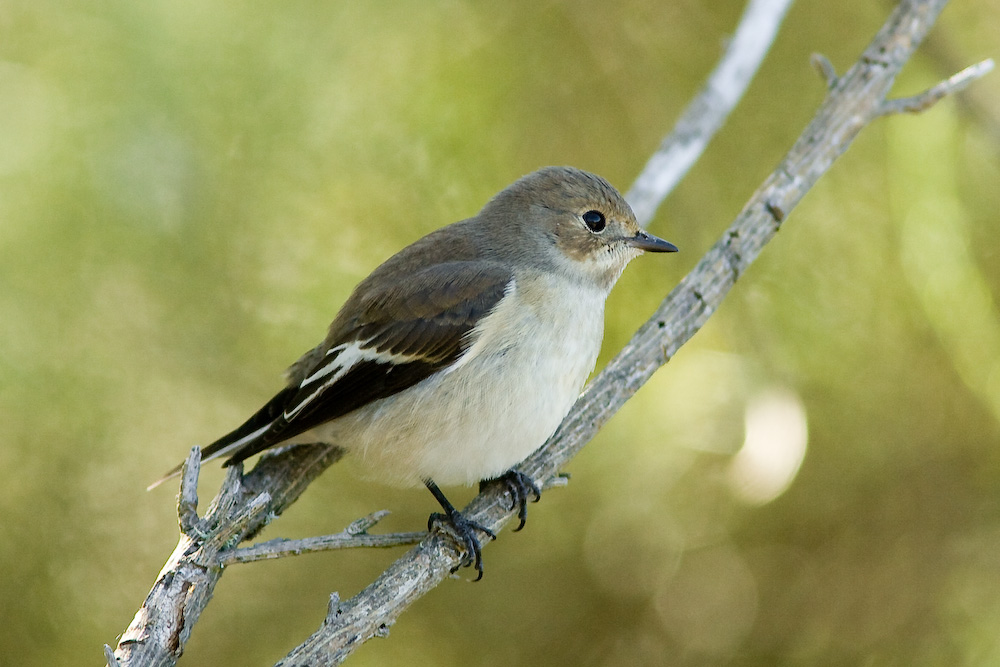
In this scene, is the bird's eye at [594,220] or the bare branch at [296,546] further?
the bird's eye at [594,220]

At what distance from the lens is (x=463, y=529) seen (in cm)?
230

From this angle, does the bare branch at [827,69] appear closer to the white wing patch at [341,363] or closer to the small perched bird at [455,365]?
the small perched bird at [455,365]

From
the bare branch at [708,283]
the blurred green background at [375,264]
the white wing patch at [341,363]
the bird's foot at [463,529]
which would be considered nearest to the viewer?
the bare branch at [708,283]

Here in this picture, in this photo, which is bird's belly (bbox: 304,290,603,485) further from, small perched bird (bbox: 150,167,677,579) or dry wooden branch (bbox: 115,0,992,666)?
dry wooden branch (bbox: 115,0,992,666)

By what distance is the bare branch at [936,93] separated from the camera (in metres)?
2.64

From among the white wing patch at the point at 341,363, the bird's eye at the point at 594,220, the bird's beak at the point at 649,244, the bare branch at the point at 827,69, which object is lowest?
the bird's beak at the point at 649,244

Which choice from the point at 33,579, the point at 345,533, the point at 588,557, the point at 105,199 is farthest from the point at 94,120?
the point at 588,557

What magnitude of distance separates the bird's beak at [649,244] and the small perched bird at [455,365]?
13 mm

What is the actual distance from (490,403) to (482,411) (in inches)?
1.3

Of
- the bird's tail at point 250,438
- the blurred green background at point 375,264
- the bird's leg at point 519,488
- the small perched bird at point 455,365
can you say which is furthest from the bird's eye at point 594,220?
the bird's tail at point 250,438

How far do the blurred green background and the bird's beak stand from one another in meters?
0.56

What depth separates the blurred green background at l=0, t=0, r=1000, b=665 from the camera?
276cm

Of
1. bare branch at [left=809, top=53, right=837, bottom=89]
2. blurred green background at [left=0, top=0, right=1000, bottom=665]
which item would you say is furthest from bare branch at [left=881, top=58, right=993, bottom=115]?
blurred green background at [left=0, top=0, right=1000, bottom=665]

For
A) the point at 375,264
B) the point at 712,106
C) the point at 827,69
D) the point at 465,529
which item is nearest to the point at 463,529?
the point at 465,529
